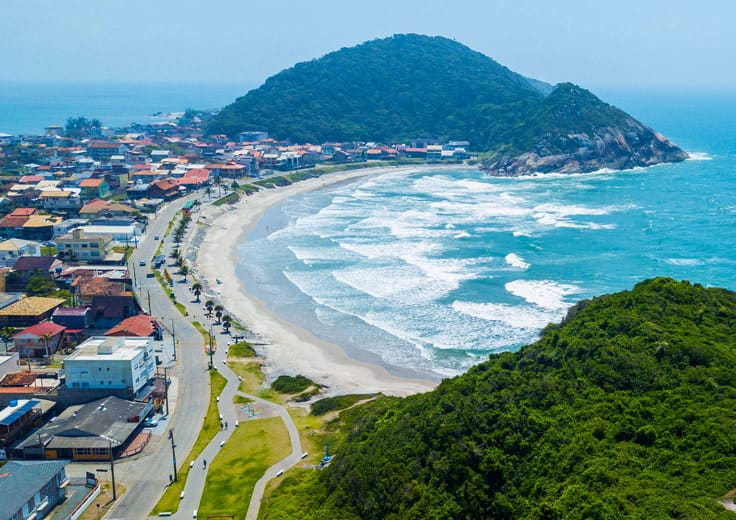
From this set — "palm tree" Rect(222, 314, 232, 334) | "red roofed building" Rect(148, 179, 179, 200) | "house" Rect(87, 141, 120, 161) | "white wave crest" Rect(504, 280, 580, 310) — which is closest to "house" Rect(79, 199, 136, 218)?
"red roofed building" Rect(148, 179, 179, 200)

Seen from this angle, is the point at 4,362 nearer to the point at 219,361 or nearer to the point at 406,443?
the point at 219,361

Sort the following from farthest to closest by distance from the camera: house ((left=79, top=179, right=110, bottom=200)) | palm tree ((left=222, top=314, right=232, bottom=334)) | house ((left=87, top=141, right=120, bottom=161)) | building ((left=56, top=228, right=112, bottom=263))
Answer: house ((left=87, top=141, right=120, bottom=161)) < house ((left=79, top=179, right=110, bottom=200)) < building ((left=56, top=228, right=112, bottom=263)) < palm tree ((left=222, top=314, right=232, bottom=334))

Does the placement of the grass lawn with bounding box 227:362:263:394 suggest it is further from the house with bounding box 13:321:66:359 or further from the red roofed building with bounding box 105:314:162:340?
the house with bounding box 13:321:66:359

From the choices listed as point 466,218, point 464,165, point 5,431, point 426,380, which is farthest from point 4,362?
point 464,165

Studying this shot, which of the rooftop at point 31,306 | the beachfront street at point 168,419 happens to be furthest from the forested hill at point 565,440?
the rooftop at point 31,306

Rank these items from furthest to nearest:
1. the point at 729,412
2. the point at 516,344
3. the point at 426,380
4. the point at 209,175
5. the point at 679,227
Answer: the point at 209,175, the point at 679,227, the point at 516,344, the point at 426,380, the point at 729,412

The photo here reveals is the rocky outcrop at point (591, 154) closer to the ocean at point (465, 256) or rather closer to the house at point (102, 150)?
the ocean at point (465, 256)

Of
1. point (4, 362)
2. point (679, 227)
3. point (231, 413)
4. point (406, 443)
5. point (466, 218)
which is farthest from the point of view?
point (466, 218)
